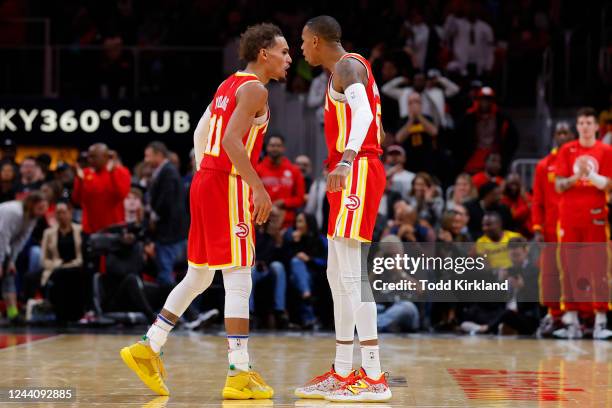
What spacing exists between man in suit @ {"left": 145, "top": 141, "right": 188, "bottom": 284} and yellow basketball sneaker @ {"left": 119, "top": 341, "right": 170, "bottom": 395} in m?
5.20

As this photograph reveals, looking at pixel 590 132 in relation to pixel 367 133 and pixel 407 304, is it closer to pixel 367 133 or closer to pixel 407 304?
pixel 407 304

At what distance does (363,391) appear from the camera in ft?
20.2

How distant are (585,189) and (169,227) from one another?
4.14 meters

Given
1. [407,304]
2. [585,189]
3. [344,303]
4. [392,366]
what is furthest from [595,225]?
[344,303]

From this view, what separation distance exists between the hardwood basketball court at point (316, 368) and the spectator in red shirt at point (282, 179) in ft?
7.18

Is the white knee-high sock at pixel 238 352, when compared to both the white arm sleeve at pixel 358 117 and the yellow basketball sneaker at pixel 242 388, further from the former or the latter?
the white arm sleeve at pixel 358 117

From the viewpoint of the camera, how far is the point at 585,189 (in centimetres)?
1080

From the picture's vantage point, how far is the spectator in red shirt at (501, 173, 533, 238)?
12.2 metres

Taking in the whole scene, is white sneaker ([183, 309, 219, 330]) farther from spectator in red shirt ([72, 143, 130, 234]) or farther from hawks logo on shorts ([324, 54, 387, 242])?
hawks logo on shorts ([324, 54, 387, 242])

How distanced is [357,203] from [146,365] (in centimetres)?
148

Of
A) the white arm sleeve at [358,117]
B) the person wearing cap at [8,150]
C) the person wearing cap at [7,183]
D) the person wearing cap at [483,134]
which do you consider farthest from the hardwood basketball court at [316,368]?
the person wearing cap at [483,134]

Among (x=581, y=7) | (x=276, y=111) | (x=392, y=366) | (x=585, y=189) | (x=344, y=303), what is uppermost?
(x=581, y=7)

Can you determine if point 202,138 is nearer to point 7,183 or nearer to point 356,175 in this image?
point 356,175

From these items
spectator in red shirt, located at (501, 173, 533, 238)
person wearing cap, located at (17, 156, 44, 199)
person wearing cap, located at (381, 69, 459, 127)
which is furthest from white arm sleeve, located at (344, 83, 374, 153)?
person wearing cap, located at (381, 69, 459, 127)
